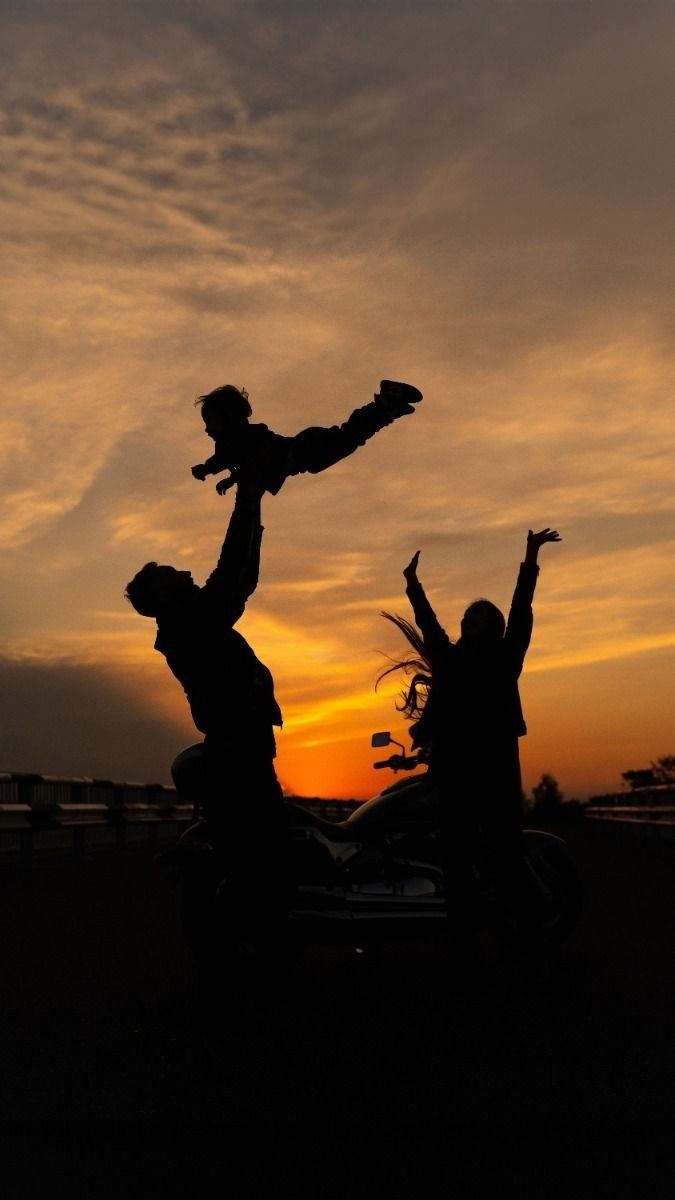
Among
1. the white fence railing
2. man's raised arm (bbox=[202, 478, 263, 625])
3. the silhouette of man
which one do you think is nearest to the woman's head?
the silhouette of man

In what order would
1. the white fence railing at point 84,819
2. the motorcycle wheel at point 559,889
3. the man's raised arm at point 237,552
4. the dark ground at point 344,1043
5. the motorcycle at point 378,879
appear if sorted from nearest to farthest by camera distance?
the dark ground at point 344,1043, the man's raised arm at point 237,552, the motorcycle at point 378,879, the motorcycle wheel at point 559,889, the white fence railing at point 84,819

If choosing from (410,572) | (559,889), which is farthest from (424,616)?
(559,889)

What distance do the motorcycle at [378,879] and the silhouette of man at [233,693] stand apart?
675mm

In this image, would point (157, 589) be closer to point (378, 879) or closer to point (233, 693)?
point (233, 693)

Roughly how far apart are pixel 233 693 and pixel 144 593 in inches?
20.9

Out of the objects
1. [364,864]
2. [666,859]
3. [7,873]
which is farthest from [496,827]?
[666,859]

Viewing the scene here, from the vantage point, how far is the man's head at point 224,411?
6.59 metres

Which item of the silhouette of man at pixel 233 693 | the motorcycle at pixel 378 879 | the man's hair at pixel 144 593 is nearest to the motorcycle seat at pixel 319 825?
the motorcycle at pixel 378 879

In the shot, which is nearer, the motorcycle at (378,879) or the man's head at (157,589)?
the man's head at (157,589)

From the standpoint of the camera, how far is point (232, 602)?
639 cm

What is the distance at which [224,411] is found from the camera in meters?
6.59

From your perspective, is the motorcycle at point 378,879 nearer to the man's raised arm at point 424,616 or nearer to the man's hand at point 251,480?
the man's raised arm at point 424,616

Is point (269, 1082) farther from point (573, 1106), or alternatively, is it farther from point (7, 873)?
point (7, 873)

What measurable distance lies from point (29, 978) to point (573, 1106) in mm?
4219
